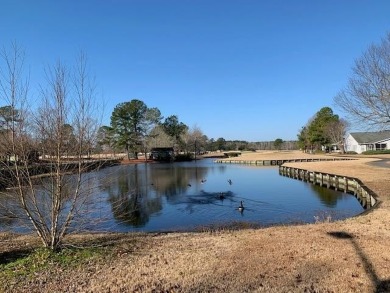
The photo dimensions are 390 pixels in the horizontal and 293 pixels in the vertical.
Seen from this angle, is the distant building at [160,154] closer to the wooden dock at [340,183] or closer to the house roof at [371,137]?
the wooden dock at [340,183]

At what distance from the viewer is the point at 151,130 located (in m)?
95.1

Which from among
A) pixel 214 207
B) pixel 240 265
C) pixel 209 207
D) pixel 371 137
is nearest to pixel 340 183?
pixel 214 207

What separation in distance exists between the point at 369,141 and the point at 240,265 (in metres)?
83.1

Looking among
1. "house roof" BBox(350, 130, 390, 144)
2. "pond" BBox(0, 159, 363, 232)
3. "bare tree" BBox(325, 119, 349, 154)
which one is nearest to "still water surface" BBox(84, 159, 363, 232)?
"pond" BBox(0, 159, 363, 232)

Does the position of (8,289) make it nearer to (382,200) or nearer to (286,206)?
(382,200)

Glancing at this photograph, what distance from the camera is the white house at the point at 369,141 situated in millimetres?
78312

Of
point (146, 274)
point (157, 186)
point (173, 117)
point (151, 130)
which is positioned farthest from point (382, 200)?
point (173, 117)

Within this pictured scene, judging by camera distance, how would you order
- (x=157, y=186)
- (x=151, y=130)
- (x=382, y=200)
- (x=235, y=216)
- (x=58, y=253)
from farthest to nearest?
(x=151, y=130)
(x=157, y=186)
(x=235, y=216)
(x=382, y=200)
(x=58, y=253)

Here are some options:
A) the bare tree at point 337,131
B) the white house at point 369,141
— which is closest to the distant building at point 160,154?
the bare tree at point 337,131

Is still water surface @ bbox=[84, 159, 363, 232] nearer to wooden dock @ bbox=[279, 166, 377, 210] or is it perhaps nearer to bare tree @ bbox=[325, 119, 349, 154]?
wooden dock @ bbox=[279, 166, 377, 210]

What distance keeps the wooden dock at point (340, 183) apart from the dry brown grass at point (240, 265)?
364 inches

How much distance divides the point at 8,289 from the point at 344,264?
6079mm

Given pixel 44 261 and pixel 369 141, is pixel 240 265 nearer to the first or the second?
pixel 44 261

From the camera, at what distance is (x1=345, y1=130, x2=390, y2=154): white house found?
3083 inches
